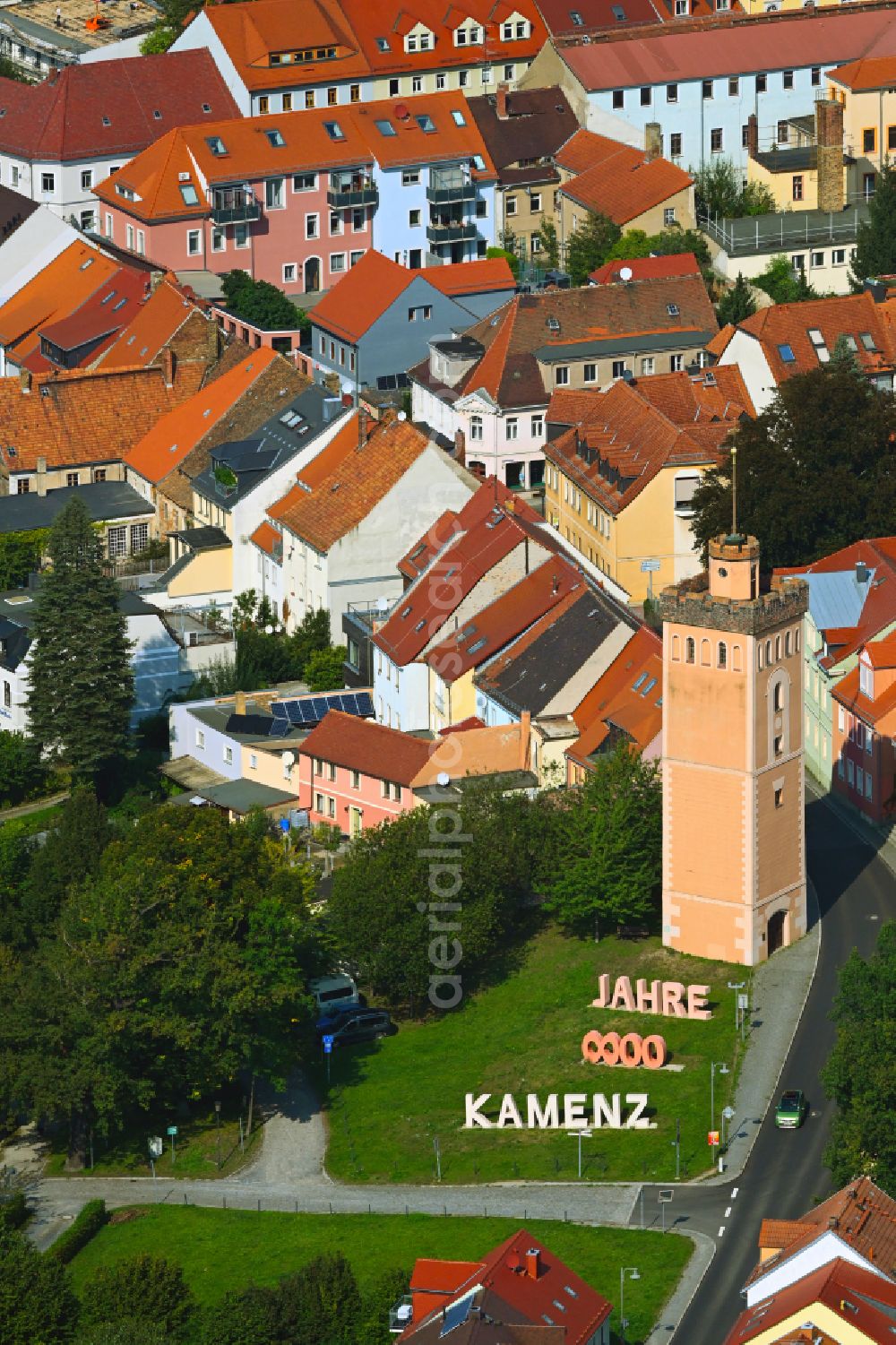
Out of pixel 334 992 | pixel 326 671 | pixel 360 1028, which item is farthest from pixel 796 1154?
pixel 326 671

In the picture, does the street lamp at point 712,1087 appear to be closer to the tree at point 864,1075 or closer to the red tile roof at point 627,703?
the tree at point 864,1075

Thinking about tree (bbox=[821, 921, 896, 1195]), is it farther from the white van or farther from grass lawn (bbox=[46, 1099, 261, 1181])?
the white van

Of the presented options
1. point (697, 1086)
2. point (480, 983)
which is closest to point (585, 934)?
point (480, 983)

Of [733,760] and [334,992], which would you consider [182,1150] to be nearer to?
[334,992]

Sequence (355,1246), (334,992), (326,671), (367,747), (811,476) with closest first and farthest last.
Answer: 1. (355,1246)
2. (334,992)
3. (367,747)
4. (811,476)
5. (326,671)

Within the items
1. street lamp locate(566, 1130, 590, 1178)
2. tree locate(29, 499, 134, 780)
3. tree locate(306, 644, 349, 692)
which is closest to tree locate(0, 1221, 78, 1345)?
street lamp locate(566, 1130, 590, 1178)

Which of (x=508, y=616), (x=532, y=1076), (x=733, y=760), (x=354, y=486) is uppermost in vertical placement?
(x=354, y=486)
